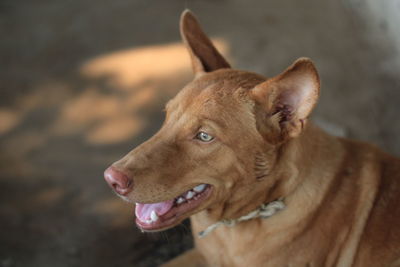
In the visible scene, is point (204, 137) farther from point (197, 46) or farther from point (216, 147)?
point (197, 46)

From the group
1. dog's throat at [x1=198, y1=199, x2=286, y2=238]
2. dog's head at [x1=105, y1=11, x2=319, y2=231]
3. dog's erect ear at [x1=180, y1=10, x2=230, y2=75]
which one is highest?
dog's erect ear at [x1=180, y1=10, x2=230, y2=75]

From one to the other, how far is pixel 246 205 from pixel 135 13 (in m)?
4.72

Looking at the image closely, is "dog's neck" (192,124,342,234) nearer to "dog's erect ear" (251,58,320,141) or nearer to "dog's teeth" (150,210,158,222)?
"dog's erect ear" (251,58,320,141)

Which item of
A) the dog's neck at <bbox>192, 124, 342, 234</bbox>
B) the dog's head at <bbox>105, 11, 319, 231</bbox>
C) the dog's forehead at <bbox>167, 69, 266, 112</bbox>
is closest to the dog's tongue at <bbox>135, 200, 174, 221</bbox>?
the dog's head at <bbox>105, 11, 319, 231</bbox>

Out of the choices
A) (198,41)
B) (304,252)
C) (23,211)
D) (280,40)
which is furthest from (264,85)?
(280,40)

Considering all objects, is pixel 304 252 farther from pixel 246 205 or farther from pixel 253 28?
pixel 253 28

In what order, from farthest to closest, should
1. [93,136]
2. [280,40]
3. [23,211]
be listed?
1. [280,40]
2. [93,136]
3. [23,211]

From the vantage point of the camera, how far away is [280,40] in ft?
20.8

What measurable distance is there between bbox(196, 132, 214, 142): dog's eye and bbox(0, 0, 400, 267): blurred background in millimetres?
1850

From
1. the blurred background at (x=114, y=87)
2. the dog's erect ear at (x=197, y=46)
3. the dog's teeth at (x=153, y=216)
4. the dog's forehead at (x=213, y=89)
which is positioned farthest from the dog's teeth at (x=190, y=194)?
the blurred background at (x=114, y=87)

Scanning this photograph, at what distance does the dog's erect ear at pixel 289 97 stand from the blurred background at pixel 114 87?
1.97m

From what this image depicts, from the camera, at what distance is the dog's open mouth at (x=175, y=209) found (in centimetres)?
301

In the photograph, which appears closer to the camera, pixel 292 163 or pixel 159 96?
pixel 292 163

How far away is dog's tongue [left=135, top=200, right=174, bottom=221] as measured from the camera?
9.98 feet
